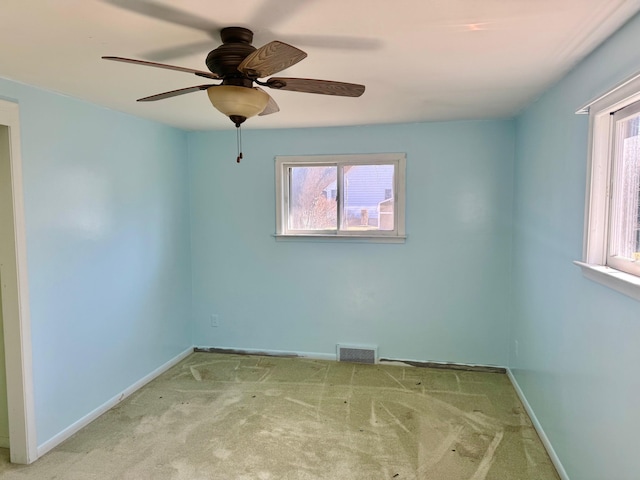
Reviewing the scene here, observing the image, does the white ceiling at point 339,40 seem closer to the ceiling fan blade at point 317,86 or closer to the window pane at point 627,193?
the ceiling fan blade at point 317,86

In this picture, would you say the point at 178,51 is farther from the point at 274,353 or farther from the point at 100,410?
the point at 274,353

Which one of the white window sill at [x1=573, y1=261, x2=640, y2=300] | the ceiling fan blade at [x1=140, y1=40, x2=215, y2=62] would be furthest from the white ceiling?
the white window sill at [x1=573, y1=261, x2=640, y2=300]

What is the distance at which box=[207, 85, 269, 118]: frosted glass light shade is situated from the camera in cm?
156

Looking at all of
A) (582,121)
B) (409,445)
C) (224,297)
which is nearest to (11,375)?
(224,297)

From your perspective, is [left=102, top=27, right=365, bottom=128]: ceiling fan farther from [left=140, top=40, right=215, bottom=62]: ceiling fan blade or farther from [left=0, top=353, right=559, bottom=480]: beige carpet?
[left=0, top=353, right=559, bottom=480]: beige carpet

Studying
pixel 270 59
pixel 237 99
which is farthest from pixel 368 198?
pixel 270 59

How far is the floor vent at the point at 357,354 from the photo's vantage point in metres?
3.70

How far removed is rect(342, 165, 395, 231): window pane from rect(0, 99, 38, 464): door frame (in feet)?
7.95

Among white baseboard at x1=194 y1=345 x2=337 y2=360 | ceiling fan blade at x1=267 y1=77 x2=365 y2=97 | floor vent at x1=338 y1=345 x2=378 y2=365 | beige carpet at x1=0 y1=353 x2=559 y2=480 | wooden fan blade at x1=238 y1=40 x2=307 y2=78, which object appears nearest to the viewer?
wooden fan blade at x1=238 y1=40 x2=307 y2=78

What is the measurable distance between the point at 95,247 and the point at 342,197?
2063mm

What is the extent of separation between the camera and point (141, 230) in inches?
129

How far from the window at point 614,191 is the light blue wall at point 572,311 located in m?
0.08

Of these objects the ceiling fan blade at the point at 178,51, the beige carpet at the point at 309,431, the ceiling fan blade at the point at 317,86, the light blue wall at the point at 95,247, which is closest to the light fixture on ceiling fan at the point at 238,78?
the ceiling fan blade at the point at 317,86

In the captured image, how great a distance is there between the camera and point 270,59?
137cm
